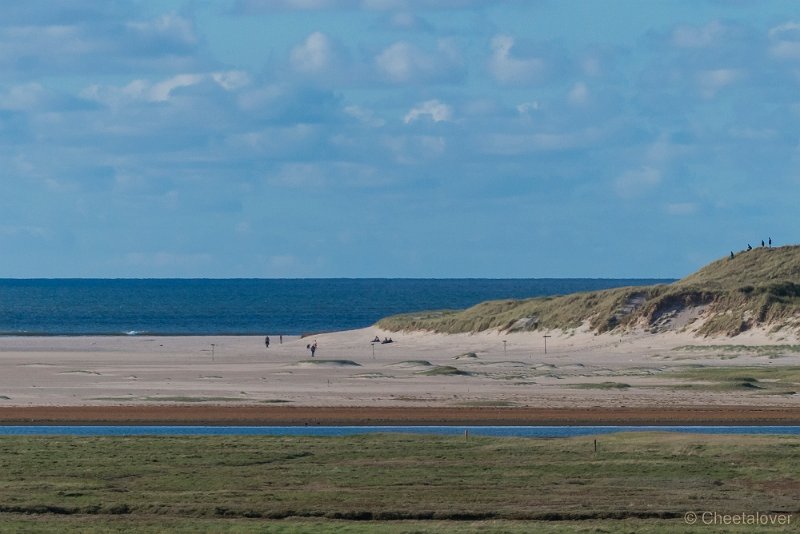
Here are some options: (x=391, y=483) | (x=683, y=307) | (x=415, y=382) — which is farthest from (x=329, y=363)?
(x=391, y=483)

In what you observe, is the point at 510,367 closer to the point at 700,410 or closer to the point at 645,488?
the point at 700,410

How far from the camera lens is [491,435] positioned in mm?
37188

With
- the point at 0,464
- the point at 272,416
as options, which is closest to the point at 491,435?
the point at 272,416

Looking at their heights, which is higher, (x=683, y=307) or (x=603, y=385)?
(x=683, y=307)

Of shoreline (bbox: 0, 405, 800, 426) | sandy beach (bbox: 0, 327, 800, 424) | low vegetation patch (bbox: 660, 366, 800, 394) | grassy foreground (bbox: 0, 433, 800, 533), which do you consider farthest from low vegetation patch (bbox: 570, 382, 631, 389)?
grassy foreground (bbox: 0, 433, 800, 533)

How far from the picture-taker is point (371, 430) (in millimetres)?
38406

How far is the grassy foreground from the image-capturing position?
24.0m

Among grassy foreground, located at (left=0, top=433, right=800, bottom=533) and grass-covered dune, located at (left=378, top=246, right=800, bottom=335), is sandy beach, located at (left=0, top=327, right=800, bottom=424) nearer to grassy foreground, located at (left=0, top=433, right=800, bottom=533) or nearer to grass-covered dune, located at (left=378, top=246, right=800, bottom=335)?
grass-covered dune, located at (left=378, top=246, right=800, bottom=335)

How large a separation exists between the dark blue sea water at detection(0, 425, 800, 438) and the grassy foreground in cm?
307

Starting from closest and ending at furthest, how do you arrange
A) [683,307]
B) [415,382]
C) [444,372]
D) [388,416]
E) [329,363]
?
1. [388,416]
2. [415,382]
3. [444,372]
4. [329,363]
5. [683,307]

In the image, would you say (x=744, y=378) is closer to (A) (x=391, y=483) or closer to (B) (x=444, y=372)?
(B) (x=444, y=372)

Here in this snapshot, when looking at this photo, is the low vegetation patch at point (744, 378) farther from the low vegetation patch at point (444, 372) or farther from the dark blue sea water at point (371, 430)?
the dark blue sea water at point (371, 430)

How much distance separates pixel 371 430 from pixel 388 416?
3500mm

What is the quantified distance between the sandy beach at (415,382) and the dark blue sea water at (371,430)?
1.26m
